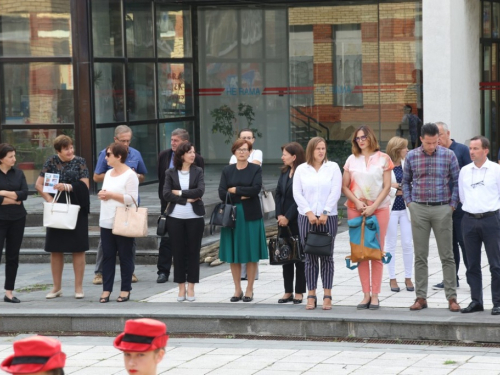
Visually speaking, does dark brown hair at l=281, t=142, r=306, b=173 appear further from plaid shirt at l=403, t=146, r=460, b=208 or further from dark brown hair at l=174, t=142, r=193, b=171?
plaid shirt at l=403, t=146, r=460, b=208

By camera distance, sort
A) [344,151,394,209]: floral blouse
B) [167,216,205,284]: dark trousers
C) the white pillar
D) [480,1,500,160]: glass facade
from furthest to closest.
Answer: [480,1,500,160]: glass facade, the white pillar, [167,216,205,284]: dark trousers, [344,151,394,209]: floral blouse

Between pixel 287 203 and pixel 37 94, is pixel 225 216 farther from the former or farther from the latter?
pixel 37 94

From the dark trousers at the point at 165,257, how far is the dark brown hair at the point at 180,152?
5.63 feet

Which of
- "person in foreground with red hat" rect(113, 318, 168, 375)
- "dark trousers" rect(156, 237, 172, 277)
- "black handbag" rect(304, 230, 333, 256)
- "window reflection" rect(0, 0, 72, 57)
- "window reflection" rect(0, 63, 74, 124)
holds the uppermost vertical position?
"window reflection" rect(0, 0, 72, 57)

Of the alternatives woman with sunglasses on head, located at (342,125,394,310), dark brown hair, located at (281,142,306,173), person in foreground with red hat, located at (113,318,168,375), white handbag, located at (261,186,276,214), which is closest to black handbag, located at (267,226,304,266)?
woman with sunglasses on head, located at (342,125,394,310)

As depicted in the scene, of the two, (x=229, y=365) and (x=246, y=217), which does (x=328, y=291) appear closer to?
(x=246, y=217)

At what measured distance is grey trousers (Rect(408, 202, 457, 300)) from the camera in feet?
31.9

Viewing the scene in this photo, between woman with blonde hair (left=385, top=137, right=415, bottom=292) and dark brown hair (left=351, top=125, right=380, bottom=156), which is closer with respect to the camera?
dark brown hair (left=351, top=125, right=380, bottom=156)

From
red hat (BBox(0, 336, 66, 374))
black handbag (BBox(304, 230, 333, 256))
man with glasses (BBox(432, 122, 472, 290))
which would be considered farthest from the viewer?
man with glasses (BBox(432, 122, 472, 290))

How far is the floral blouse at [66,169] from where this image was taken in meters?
11.1

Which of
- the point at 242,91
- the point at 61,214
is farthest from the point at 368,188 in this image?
the point at 242,91

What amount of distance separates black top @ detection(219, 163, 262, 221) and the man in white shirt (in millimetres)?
2166

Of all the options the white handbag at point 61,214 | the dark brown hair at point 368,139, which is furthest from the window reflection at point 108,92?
the dark brown hair at point 368,139

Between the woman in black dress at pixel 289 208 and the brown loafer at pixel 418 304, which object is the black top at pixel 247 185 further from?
the brown loafer at pixel 418 304
